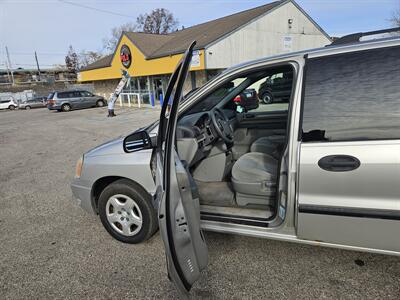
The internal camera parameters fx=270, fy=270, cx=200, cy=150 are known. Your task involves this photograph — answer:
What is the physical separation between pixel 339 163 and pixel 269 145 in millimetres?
1363

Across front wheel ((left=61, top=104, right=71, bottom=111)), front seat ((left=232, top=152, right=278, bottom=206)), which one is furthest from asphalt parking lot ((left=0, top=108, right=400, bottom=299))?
front wheel ((left=61, top=104, right=71, bottom=111))

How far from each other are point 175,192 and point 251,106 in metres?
2.70

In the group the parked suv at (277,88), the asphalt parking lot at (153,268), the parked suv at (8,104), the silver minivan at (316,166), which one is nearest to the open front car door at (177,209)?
the silver minivan at (316,166)

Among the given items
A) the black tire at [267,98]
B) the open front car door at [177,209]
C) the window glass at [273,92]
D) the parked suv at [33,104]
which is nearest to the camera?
the open front car door at [177,209]

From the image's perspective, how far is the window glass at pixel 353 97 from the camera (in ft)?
5.65

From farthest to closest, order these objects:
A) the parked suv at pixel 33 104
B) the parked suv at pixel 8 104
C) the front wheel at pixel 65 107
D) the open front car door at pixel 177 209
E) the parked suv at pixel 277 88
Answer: the parked suv at pixel 8 104
the parked suv at pixel 33 104
the front wheel at pixel 65 107
the parked suv at pixel 277 88
the open front car door at pixel 177 209

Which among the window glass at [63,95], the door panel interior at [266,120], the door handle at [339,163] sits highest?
the window glass at [63,95]

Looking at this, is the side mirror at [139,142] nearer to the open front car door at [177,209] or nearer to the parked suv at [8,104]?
the open front car door at [177,209]

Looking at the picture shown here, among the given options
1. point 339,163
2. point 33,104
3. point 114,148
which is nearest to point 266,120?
point 339,163

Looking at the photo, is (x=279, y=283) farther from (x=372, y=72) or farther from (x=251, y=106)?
(x=251, y=106)

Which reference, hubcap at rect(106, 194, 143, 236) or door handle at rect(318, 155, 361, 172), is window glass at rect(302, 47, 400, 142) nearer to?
door handle at rect(318, 155, 361, 172)

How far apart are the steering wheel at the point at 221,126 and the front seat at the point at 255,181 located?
0.38 m

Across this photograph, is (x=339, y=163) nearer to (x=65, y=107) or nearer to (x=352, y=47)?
(x=352, y=47)

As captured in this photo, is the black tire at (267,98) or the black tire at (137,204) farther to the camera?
the black tire at (267,98)
